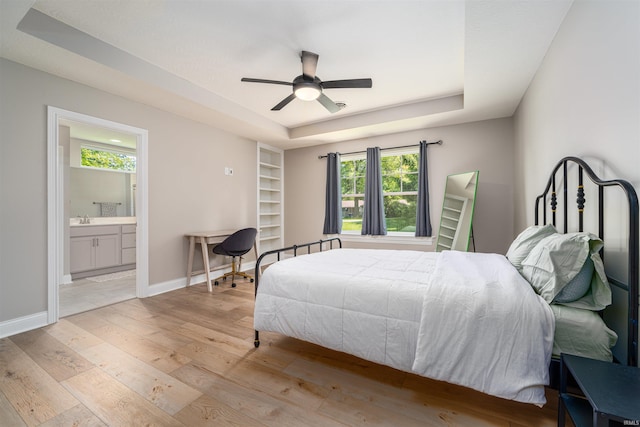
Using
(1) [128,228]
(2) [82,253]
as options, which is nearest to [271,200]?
(1) [128,228]

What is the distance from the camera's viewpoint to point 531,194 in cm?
294

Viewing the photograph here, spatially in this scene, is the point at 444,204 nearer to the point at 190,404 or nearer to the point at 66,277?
the point at 190,404

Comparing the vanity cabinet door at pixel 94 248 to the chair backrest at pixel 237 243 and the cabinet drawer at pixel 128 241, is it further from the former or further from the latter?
the chair backrest at pixel 237 243

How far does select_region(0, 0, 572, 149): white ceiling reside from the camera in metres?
2.02

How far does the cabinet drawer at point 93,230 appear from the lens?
430cm

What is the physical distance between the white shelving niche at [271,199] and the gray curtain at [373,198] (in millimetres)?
1953

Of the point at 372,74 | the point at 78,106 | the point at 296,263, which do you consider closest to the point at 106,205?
the point at 78,106

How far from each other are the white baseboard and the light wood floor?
0.10 meters

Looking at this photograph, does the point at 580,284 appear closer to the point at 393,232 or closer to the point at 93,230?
the point at 393,232

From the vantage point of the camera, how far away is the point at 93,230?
452cm

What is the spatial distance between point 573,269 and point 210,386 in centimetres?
213

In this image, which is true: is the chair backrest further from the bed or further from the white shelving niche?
the bed

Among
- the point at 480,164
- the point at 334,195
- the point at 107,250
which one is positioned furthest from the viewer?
the point at 334,195

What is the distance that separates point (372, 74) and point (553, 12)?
1.61 metres
